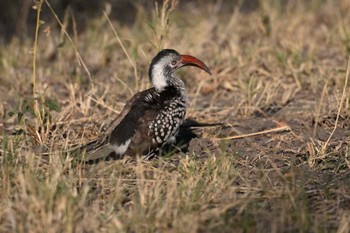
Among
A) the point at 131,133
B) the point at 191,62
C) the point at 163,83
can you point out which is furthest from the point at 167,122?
the point at 191,62

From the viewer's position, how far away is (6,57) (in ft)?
28.0

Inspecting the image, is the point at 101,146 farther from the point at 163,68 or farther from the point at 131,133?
the point at 163,68

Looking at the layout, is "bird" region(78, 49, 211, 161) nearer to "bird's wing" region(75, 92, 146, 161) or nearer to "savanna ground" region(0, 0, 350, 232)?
"bird's wing" region(75, 92, 146, 161)

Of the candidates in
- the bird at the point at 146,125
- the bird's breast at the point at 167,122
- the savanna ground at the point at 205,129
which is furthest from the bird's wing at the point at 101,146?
the bird's breast at the point at 167,122

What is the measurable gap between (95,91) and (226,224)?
2840 mm

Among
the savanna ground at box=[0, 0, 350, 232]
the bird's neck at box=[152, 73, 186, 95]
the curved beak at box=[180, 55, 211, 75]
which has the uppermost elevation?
the curved beak at box=[180, 55, 211, 75]

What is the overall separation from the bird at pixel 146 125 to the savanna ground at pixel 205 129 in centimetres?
18

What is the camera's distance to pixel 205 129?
6.48m

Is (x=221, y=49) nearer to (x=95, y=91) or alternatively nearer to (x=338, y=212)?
(x=95, y=91)

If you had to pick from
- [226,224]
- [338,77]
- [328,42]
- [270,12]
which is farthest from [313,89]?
[226,224]

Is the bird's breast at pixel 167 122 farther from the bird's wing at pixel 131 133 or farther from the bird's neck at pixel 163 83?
the bird's neck at pixel 163 83

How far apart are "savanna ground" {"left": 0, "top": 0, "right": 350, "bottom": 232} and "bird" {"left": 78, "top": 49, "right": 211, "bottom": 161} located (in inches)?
7.1

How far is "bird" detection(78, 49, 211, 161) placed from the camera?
5629 mm

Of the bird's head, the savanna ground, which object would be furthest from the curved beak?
the savanna ground
